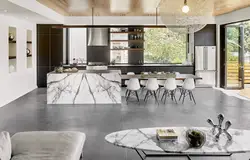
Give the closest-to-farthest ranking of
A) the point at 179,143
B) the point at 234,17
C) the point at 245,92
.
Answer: the point at 179,143 < the point at 234,17 < the point at 245,92

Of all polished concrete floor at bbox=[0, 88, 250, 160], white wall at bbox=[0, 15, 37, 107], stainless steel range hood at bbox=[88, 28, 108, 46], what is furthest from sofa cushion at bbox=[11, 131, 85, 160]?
stainless steel range hood at bbox=[88, 28, 108, 46]

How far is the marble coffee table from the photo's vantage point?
334cm

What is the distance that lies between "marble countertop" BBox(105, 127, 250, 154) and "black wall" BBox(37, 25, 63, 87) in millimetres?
9325

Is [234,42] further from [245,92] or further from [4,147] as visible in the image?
[4,147]

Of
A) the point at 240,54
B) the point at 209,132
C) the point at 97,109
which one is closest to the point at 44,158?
the point at 209,132

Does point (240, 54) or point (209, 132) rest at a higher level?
point (240, 54)

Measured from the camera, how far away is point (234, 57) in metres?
12.6

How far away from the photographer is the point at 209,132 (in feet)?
13.2

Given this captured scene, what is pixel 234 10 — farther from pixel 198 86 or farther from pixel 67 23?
pixel 67 23

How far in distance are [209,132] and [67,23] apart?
33.5ft

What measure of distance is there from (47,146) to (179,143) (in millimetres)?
1501

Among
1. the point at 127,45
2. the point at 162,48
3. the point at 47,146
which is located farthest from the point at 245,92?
the point at 47,146

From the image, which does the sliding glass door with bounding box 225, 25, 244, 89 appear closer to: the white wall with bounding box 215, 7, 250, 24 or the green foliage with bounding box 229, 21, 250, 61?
the green foliage with bounding box 229, 21, 250, 61

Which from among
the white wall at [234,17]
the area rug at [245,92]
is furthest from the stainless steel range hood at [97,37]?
the area rug at [245,92]
